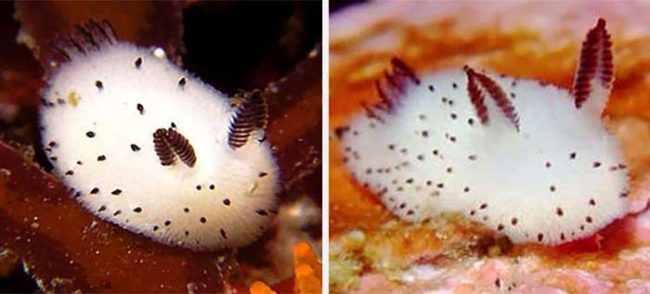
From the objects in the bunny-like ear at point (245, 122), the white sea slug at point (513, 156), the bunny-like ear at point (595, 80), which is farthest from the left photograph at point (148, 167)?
the bunny-like ear at point (595, 80)

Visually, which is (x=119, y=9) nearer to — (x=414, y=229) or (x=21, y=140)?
(x=21, y=140)

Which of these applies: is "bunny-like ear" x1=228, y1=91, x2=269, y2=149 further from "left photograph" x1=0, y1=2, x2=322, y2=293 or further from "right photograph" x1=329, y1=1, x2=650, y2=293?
"right photograph" x1=329, y1=1, x2=650, y2=293

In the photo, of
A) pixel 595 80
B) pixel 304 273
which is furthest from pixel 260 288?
Result: pixel 595 80

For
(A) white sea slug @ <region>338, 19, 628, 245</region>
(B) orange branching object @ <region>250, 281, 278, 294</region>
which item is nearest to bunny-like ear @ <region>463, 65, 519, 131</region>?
(A) white sea slug @ <region>338, 19, 628, 245</region>

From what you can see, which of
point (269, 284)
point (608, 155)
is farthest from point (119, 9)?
point (608, 155)

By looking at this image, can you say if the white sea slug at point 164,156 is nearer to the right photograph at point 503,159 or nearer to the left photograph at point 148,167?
the left photograph at point 148,167

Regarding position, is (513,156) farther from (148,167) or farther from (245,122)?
(148,167)
